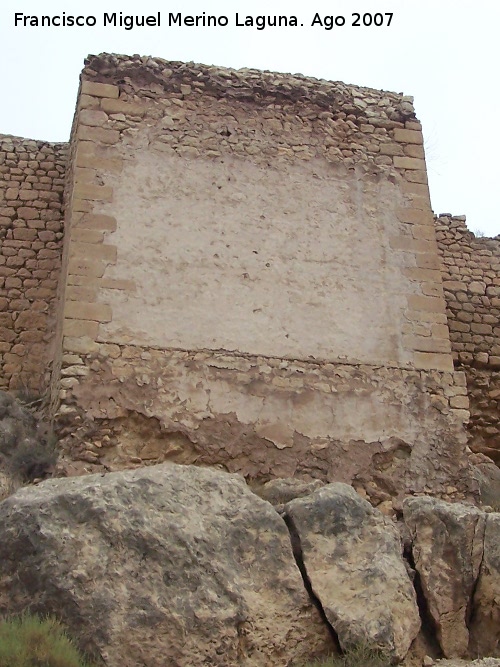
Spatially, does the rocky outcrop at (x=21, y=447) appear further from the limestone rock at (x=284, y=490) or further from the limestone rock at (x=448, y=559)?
the limestone rock at (x=448, y=559)

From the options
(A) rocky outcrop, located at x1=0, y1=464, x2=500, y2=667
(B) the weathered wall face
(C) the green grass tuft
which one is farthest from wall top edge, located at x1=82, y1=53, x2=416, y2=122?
(C) the green grass tuft

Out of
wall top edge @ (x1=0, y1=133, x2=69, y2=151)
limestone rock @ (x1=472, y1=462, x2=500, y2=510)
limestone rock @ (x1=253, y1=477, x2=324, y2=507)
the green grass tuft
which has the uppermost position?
wall top edge @ (x1=0, y1=133, x2=69, y2=151)

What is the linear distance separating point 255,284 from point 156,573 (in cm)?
379

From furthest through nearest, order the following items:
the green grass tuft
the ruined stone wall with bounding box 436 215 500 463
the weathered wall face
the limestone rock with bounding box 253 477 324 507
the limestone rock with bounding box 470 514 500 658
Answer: the ruined stone wall with bounding box 436 215 500 463 < the weathered wall face < the limestone rock with bounding box 253 477 324 507 < the limestone rock with bounding box 470 514 500 658 < the green grass tuft

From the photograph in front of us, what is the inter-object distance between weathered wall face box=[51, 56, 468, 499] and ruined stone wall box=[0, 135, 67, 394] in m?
1.19

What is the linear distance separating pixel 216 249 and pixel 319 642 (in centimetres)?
418

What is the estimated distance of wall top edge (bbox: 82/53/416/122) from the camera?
29.1 feet

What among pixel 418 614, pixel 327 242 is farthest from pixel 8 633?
pixel 327 242

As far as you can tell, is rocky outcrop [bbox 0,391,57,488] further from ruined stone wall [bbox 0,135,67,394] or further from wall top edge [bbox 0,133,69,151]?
wall top edge [bbox 0,133,69,151]

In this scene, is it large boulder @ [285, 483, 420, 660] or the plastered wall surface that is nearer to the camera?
large boulder @ [285, 483, 420, 660]

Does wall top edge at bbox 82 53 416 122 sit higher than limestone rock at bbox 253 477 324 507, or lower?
higher

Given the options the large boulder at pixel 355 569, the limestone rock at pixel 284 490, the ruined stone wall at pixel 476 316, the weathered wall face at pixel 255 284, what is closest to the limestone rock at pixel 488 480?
the weathered wall face at pixel 255 284

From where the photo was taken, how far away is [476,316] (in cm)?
1079

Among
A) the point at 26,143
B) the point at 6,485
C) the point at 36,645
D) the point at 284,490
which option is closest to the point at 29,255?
the point at 26,143
